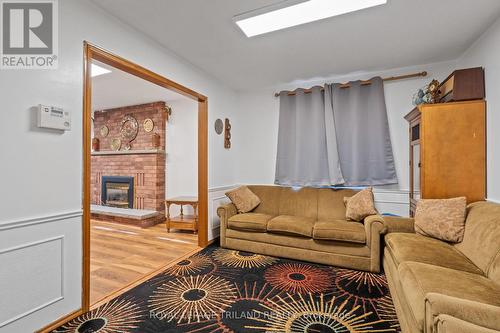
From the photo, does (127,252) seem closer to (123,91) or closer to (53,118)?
(53,118)

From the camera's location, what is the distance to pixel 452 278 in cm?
141

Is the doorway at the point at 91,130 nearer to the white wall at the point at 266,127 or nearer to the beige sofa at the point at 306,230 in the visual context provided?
the beige sofa at the point at 306,230

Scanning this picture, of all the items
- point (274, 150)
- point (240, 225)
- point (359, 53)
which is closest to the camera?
point (359, 53)

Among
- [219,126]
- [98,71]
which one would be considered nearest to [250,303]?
[219,126]

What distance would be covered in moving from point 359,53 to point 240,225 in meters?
2.64

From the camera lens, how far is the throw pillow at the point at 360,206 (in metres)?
2.84

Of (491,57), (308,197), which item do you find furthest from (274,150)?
(491,57)

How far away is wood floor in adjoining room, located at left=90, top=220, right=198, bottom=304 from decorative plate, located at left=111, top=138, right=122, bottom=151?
1.81 meters

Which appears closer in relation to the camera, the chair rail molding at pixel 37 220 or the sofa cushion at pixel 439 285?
the sofa cushion at pixel 439 285

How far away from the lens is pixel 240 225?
3.16 m

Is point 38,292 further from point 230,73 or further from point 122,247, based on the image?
point 230,73

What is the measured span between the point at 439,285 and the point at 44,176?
8.65 ft

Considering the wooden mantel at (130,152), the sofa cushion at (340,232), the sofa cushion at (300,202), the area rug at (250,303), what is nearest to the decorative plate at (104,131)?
the wooden mantel at (130,152)

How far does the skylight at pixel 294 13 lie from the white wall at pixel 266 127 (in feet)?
5.38
